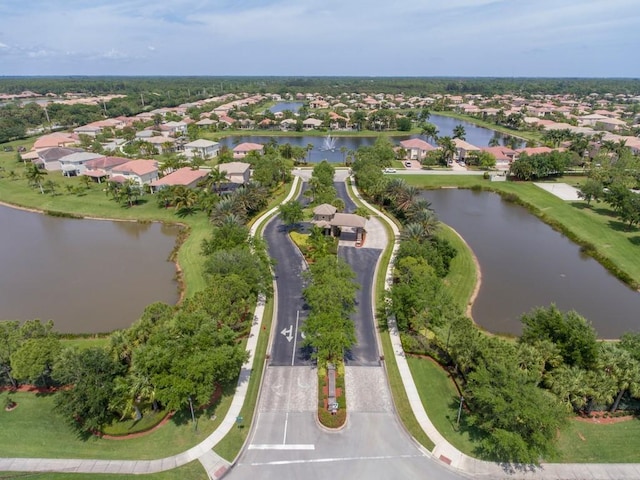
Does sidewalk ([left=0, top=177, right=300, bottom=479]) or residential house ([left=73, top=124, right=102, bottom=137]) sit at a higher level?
residential house ([left=73, top=124, right=102, bottom=137])

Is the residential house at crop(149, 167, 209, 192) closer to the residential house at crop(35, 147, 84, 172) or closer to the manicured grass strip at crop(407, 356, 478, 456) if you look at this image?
the residential house at crop(35, 147, 84, 172)

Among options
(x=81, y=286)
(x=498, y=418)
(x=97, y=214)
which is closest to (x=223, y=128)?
(x=97, y=214)

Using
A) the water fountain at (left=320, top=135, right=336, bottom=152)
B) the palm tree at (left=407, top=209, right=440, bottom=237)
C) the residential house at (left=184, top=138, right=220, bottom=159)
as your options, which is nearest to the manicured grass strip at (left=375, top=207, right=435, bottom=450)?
the palm tree at (left=407, top=209, right=440, bottom=237)

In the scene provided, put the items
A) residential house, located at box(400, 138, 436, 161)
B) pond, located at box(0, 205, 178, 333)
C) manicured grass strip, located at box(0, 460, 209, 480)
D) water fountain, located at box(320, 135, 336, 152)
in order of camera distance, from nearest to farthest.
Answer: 1. manicured grass strip, located at box(0, 460, 209, 480)
2. pond, located at box(0, 205, 178, 333)
3. residential house, located at box(400, 138, 436, 161)
4. water fountain, located at box(320, 135, 336, 152)

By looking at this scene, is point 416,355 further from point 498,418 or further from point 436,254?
point 436,254

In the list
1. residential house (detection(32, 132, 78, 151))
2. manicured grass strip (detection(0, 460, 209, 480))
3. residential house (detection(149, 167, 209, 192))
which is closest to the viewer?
manicured grass strip (detection(0, 460, 209, 480))

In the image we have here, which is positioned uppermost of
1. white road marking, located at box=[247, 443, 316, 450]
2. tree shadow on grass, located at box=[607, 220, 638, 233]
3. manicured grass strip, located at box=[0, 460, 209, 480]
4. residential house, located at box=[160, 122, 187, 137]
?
residential house, located at box=[160, 122, 187, 137]
